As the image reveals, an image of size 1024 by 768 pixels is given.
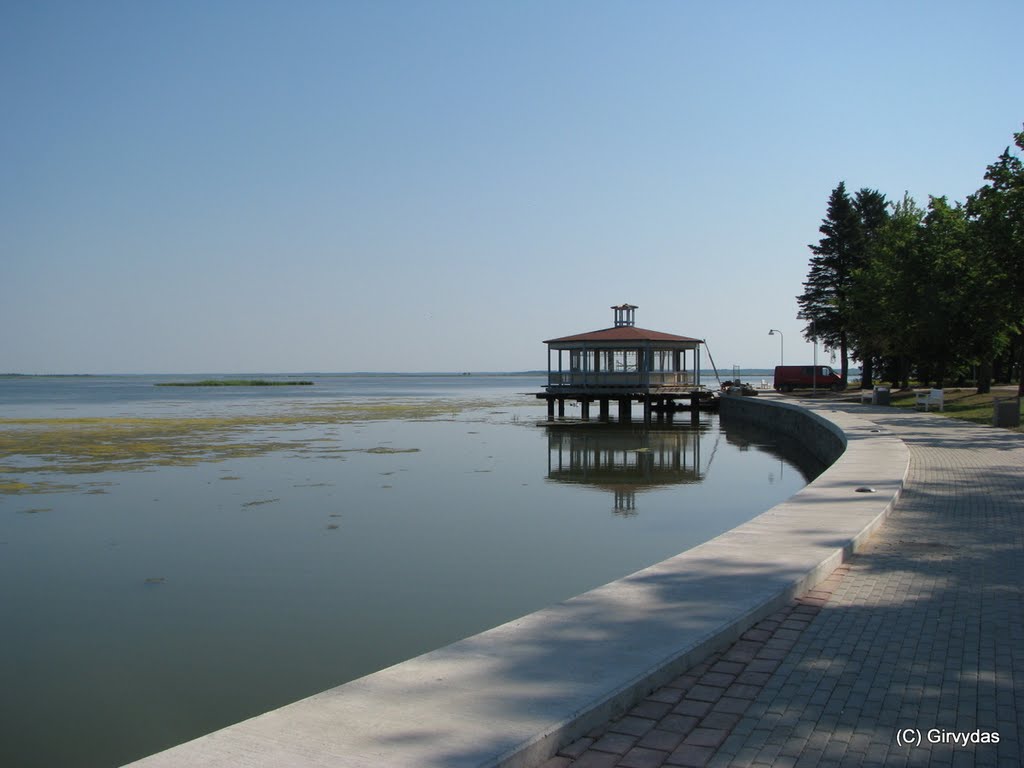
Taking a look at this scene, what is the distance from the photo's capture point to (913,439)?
2108 centimetres

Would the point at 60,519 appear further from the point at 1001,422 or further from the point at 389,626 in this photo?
the point at 1001,422

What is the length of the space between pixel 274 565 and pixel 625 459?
15.8 metres

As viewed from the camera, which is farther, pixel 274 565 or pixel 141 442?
pixel 141 442

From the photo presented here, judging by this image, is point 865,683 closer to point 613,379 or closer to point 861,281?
point 613,379

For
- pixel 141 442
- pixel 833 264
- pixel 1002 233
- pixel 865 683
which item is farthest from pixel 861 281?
pixel 865 683

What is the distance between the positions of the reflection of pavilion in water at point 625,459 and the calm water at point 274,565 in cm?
19

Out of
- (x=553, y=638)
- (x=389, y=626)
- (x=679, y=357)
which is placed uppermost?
(x=679, y=357)

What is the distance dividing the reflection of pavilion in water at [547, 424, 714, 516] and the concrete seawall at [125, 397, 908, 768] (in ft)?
28.4

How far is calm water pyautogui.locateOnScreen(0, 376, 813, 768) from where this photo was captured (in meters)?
7.21

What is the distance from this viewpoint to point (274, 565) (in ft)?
37.9

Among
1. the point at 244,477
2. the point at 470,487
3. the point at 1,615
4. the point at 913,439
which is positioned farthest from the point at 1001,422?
the point at 1,615

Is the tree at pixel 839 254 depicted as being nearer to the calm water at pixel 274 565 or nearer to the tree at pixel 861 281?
the tree at pixel 861 281

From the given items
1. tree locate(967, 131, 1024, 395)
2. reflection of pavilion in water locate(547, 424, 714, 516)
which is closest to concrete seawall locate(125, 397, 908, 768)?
reflection of pavilion in water locate(547, 424, 714, 516)

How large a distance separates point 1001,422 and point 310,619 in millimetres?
22295
